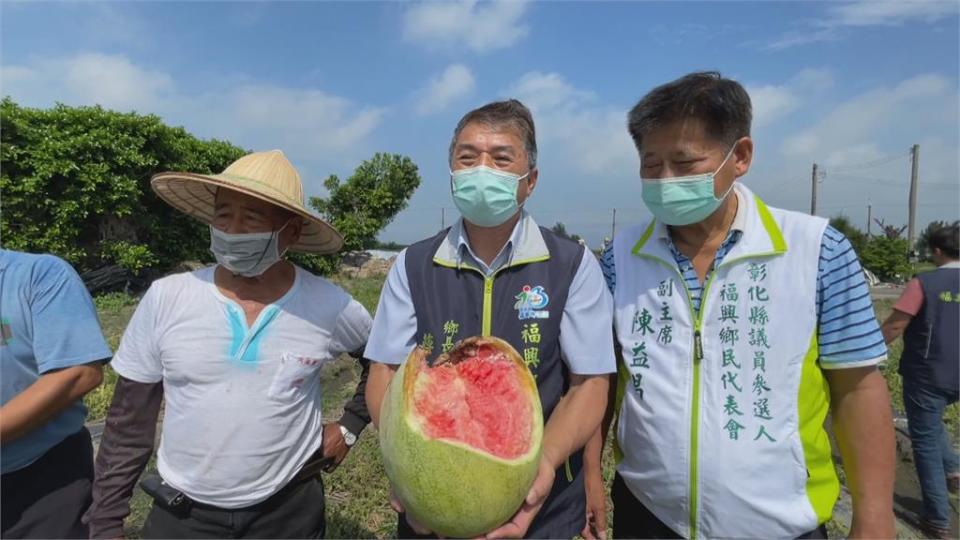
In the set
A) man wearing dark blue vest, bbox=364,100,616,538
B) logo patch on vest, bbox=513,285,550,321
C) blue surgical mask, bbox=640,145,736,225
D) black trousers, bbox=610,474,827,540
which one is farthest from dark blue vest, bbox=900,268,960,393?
logo patch on vest, bbox=513,285,550,321

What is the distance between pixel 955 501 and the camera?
481cm

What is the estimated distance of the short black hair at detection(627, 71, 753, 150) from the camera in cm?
192

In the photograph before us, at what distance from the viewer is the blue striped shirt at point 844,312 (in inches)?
71.3

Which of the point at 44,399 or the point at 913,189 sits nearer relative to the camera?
the point at 44,399

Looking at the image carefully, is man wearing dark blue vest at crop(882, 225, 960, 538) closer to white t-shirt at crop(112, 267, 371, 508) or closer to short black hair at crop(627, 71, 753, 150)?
short black hair at crop(627, 71, 753, 150)

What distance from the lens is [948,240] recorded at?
15.2ft

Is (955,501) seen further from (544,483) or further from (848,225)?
(848,225)

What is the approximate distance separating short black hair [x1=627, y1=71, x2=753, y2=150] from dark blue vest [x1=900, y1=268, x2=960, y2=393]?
12.2ft

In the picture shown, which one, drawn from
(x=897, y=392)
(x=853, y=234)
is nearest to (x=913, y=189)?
(x=853, y=234)

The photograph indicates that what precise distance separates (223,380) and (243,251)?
0.52 metres

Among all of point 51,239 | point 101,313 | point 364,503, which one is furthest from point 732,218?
point 51,239

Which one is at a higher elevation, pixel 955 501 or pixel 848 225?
pixel 848 225

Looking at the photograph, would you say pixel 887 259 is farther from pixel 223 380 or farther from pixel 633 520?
pixel 223 380

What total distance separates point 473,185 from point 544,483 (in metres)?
1.05
